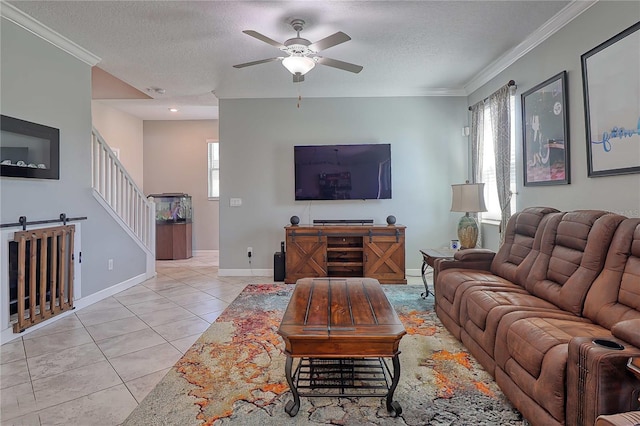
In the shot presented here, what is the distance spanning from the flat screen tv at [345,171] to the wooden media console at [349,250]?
62cm

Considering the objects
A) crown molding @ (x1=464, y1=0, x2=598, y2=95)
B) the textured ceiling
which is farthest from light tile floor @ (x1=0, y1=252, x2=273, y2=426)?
crown molding @ (x1=464, y1=0, x2=598, y2=95)

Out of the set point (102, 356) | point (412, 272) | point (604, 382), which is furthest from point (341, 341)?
point (412, 272)

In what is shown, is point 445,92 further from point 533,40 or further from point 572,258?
point 572,258

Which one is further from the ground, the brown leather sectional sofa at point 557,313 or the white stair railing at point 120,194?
the white stair railing at point 120,194

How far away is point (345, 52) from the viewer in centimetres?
369

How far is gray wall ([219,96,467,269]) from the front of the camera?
5.18 meters

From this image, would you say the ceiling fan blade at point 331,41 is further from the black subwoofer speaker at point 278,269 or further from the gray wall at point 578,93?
the black subwoofer speaker at point 278,269

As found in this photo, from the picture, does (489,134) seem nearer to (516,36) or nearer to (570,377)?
(516,36)

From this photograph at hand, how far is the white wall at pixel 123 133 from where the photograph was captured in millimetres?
6142

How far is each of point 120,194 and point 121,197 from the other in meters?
0.06

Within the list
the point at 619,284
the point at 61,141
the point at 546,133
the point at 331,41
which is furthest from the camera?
the point at 61,141

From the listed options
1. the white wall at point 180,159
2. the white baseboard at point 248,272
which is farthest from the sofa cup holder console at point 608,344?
the white wall at point 180,159

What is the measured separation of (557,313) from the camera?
6.62 ft

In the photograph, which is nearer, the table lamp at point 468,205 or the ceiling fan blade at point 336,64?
the ceiling fan blade at point 336,64
